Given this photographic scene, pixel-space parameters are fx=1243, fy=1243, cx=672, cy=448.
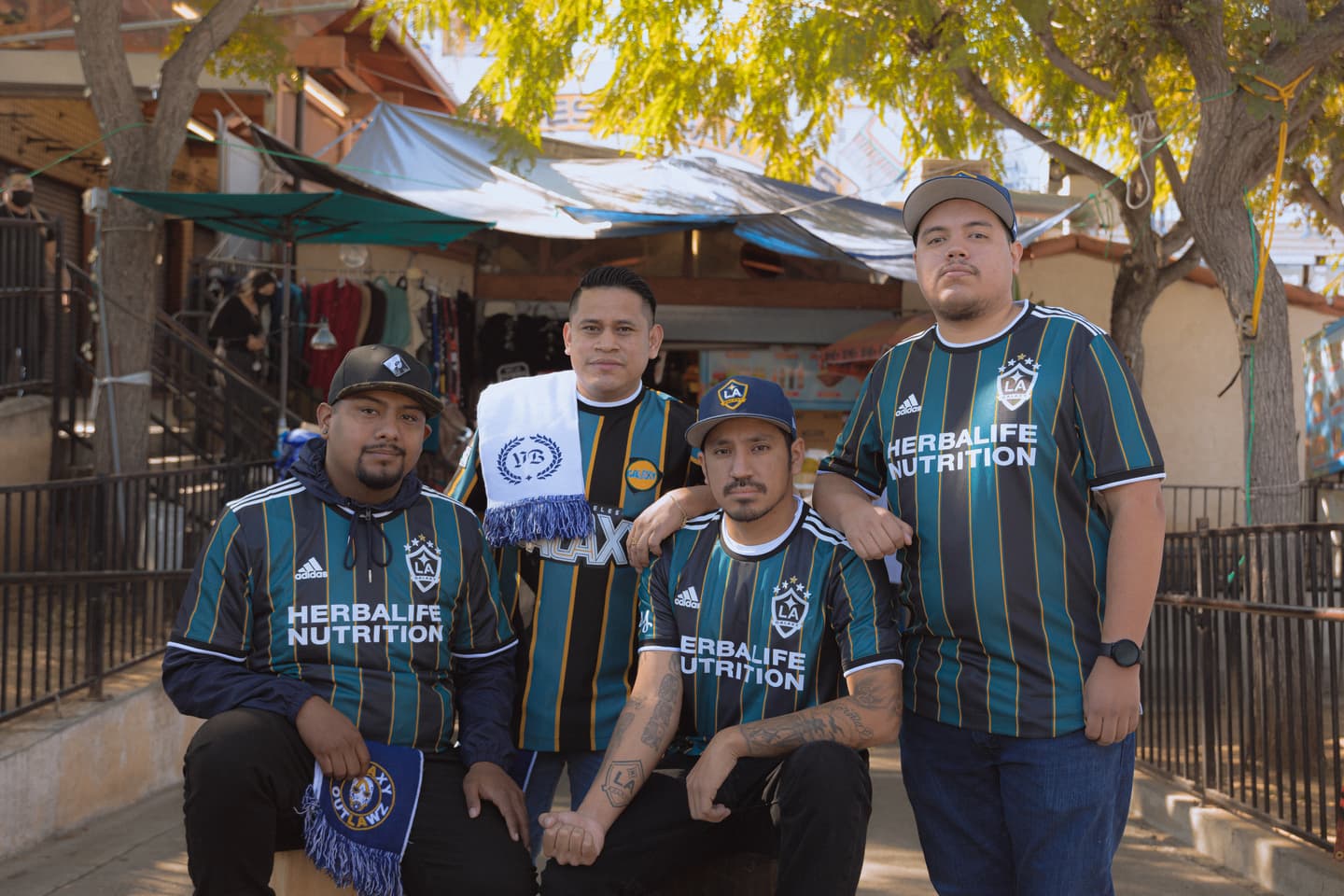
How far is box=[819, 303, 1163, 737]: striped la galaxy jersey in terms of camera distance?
2693 mm

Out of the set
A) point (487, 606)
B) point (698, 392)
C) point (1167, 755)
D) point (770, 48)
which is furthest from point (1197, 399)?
point (487, 606)

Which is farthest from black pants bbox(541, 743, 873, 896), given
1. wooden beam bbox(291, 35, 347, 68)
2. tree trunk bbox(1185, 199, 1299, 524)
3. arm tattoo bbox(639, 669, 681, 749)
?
wooden beam bbox(291, 35, 347, 68)

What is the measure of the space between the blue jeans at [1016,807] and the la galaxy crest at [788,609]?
0.35m

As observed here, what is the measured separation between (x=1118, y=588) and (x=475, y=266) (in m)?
11.4

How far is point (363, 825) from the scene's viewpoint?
3.09m

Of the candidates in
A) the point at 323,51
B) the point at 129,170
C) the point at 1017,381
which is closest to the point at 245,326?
the point at 129,170

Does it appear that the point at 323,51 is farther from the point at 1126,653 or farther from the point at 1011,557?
the point at 1126,653

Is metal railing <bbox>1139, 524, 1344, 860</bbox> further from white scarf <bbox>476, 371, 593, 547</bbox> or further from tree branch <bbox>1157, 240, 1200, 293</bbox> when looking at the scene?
tree branch <bbox>1157, 240, 1200, 293</bbox>

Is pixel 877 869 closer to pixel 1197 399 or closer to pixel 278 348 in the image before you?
pixel 278 348

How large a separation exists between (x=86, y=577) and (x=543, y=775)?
11.1 feet

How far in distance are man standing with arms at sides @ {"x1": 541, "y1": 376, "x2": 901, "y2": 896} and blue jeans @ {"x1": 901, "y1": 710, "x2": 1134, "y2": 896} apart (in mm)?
139

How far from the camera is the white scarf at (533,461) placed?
3.36 meters

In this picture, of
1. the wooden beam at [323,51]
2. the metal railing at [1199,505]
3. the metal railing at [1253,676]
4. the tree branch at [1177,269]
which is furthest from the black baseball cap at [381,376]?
the wooden beam at [323,51]

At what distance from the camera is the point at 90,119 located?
1520 centimetres
